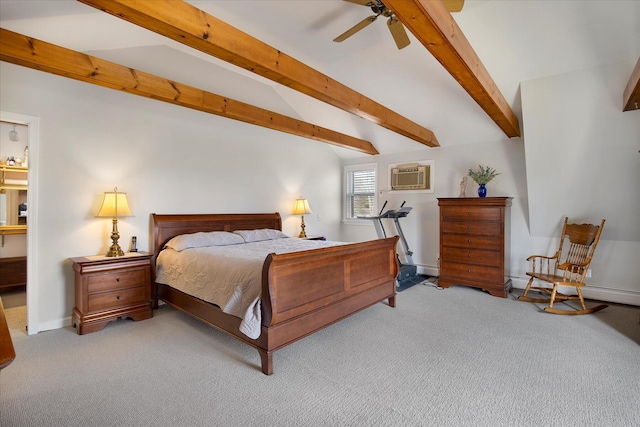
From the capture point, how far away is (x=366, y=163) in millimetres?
6418

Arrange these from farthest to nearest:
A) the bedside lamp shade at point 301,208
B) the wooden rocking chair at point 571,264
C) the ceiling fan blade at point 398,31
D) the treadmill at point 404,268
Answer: the bedside lamp shade at point 301,208
the treadmill at point 404,268
the wooden rocking chair at point 571,264
the ceiling fan blade at point 398,31

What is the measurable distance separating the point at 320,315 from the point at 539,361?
1.77 m

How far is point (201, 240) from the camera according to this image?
152 inches

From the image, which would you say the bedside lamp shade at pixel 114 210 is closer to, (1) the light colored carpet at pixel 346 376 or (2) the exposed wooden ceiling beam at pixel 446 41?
(1) the light colored carpet at pixel 346 376

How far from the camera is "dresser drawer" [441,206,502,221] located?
171 inches

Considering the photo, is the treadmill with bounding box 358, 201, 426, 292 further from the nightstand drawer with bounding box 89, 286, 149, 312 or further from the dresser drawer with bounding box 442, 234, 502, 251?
the nightstand drawer with bounding box 89, 286, 149, 312

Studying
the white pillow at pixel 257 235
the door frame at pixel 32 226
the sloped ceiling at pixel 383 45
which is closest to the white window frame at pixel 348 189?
the sloped ceiling at pixel 383 45

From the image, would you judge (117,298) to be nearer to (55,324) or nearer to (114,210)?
(55,324)

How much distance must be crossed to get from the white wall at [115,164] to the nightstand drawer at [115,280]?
18.6 inches

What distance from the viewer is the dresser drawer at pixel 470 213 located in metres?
4.34

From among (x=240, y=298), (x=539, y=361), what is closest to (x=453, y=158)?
(x=539, y=361)

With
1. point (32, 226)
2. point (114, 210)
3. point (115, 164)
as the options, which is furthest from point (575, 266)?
point (32, 226)

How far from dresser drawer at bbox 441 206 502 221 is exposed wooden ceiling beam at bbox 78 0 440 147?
2232 mm

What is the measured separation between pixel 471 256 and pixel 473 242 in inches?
8.0
